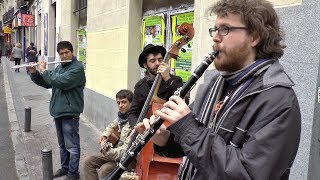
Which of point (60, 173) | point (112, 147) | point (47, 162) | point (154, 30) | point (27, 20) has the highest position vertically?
point (27, 20)

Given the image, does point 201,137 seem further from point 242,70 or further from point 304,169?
point 304,169

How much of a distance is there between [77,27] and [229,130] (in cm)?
950

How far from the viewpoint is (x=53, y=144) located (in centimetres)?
638

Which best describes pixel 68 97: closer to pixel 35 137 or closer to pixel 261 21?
pixel 35 137

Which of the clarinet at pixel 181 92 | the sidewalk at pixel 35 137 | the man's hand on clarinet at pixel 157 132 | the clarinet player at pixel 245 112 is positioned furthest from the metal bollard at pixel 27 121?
the clarinet player at pixel 245 112

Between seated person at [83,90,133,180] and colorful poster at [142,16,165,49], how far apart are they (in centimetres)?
167

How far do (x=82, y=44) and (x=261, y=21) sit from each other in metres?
8.79

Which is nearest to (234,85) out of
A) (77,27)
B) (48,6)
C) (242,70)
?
(242,70)

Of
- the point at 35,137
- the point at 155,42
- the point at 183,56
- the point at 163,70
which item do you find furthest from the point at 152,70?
the point at 35,137

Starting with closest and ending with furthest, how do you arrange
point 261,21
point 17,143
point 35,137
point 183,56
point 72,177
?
point 261,21 → point 72,177 → point 183,56 → point 17,143 → point 35,137

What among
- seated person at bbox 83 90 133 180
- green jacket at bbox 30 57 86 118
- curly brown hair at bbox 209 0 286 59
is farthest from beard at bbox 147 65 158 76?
curly brown hair at bbox 209 0 286 59

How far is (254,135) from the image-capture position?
1.34 m

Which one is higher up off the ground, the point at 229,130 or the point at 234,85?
the point at 234,85

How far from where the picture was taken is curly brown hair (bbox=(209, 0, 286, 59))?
1.46m
